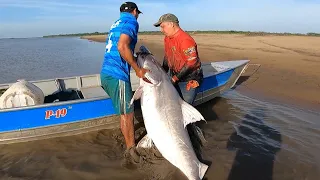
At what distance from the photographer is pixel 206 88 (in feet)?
27.0

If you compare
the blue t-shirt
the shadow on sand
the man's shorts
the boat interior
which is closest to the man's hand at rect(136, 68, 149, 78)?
the blue t-shirt

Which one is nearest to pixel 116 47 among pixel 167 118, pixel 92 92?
pixel 167 118

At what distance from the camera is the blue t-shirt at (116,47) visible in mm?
4592

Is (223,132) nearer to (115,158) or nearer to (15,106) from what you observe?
(115,158)

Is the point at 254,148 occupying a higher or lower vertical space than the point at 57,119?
lower

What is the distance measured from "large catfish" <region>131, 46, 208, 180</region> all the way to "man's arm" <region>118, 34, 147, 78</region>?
10 centimetres

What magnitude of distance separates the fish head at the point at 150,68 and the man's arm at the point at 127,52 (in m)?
0.09

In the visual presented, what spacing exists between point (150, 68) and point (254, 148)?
3010 millimetres

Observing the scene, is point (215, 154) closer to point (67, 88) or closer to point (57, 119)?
point (57, 119)

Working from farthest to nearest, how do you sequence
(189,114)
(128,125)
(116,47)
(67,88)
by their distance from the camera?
(67,88) → (128,125) → (116,47) → (189,114)

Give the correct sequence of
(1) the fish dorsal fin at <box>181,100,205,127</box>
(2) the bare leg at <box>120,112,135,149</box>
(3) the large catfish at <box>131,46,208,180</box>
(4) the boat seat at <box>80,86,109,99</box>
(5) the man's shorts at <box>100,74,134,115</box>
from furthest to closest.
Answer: (4) the boat seat at <box>80,86,109,99</box> < (2) the bare leg at <box>120,112,135,149</box> < (5) the man's shorts at <box>100,74,134,115</box> < (1) the fish dorsal fin at <box>181,100,205,127</box> < (3) the large catfish at <box>131,46,208,180</box>

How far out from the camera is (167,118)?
3865mm

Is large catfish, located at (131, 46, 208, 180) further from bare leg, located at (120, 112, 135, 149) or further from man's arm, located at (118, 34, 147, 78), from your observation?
bare leg, located at (120, 112, 135, 149)

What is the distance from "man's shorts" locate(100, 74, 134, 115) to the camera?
4.88 meters
